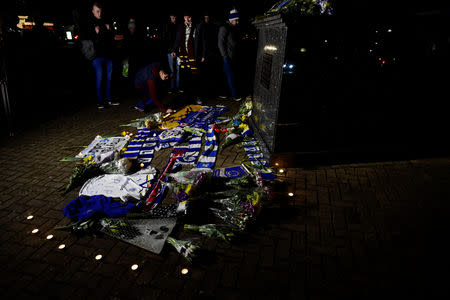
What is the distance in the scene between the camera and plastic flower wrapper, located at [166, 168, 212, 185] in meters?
3.14

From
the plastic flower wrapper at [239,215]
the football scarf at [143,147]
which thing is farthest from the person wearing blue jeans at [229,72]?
the plastic flower wrapper at [239,215]

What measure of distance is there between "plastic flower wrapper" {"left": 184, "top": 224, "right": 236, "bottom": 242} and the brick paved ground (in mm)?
91

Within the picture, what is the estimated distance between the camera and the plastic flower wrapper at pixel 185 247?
2.25m

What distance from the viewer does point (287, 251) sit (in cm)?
237

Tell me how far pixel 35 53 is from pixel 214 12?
8.02 metres

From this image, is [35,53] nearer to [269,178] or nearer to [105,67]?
[105,67]

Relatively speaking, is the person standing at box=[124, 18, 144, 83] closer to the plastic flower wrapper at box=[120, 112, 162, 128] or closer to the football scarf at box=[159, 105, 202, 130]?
the football scarf at box=[159, 105, 202, 130]

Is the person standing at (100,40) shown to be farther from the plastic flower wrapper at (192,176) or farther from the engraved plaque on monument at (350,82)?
the plastic flower wrapper at (192,176)

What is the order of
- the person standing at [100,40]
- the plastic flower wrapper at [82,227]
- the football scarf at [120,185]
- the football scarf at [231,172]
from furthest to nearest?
the person standing at [100,40] < the football scarf at [231,172] < the football scarf at [120,185] < the plastic flower wrapper at [82,227]

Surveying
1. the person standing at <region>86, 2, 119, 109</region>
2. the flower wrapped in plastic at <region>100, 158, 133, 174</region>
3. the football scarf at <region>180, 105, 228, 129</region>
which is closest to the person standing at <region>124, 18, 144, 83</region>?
the person standing at <region>86, 2, 119, 109</region>

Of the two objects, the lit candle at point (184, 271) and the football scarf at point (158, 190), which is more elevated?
the football scarf at point (158, 190)

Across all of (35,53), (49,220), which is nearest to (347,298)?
(49,220)

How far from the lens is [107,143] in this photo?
485 cm

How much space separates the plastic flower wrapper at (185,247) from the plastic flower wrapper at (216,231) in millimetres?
205
